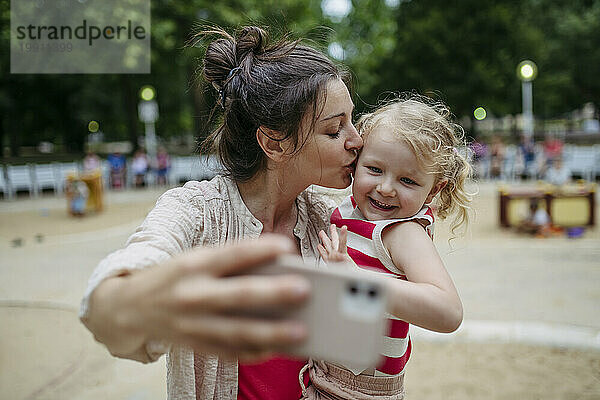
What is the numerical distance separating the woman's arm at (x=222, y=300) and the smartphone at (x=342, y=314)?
2 cm

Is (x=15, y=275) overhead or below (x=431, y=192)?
below

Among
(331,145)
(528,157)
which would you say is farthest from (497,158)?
(331,145)

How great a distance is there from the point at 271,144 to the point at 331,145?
195mm

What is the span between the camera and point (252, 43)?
1.93 metres

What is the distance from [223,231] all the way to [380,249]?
0.47 m

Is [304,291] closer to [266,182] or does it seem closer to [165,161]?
[266,182]

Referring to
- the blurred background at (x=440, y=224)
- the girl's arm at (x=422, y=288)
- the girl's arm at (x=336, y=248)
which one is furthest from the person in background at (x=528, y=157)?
the girl's arm at (x=336, y=248)

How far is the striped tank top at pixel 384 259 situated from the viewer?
1673mm

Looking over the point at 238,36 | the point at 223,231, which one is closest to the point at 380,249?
the point at 223,231

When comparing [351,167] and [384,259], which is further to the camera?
[351,167]

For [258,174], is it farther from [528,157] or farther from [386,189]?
[528,157]

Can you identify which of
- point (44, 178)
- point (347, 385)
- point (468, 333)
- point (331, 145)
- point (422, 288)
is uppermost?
point (44, 178)

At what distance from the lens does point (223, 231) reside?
1.75m

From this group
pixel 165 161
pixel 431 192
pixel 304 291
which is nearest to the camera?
pixel 304 291
